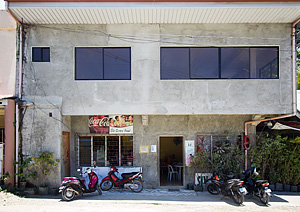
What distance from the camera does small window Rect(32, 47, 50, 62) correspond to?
1020 centimetres

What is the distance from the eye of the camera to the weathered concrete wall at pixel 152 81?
994 cm

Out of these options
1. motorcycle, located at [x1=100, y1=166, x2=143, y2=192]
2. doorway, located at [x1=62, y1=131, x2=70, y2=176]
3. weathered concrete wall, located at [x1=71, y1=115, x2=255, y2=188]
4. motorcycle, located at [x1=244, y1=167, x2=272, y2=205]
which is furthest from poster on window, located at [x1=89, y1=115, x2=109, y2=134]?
motorcycle, located at [x1=244, y1=167, x2=272, y2=205]

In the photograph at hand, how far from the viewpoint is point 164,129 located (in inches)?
437

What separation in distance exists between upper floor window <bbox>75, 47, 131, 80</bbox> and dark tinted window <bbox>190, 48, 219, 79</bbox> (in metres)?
2.67

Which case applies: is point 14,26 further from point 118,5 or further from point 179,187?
point 179,187

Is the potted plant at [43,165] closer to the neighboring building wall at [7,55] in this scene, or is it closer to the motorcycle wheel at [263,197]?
the neighboring building wall at [7,55]

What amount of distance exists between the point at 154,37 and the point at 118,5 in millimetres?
1885

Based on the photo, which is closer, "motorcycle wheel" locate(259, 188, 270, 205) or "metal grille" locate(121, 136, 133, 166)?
"motorcycle wheel" locate(259, 188, 270, 205)

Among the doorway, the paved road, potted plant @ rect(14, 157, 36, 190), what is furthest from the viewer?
the doorway

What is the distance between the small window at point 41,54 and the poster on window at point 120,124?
3682mm

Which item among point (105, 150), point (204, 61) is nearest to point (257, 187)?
point (204, 61)

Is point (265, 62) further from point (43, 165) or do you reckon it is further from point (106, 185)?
point (43, 165)

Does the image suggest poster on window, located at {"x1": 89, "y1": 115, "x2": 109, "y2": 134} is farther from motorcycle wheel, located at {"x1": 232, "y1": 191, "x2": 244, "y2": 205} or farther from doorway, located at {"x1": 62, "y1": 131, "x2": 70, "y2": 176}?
motorcycle wheel, located at {"x1": 232, "y1": 191, "x2": 244, "y2": 205}

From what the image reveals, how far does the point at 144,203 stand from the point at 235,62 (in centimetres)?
657
